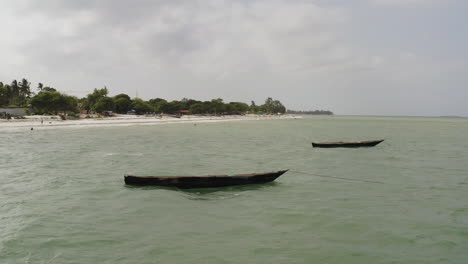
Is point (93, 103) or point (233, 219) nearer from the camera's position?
point (233, 219)

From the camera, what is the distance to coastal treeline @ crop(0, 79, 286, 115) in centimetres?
8581

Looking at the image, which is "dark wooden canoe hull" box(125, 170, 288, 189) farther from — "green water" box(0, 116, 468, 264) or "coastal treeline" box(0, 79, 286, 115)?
"coastal treeline" box(0, 79, 286, 115)

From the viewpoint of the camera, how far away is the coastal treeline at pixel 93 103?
85.8 metres

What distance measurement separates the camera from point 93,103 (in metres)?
118

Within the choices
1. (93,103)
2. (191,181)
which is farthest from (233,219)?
(93,103)

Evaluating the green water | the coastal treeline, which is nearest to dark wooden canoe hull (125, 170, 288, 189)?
the green water

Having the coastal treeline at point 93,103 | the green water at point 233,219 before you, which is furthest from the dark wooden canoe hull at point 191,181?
the coastal treeline at point 93,103

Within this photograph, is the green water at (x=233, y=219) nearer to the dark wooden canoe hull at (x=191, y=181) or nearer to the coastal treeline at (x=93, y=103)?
the dark wooden canoe hull at (x=191, y=181)

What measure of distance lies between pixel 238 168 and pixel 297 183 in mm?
6084

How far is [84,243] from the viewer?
9.45 m

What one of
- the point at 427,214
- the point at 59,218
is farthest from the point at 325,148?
the point at 59,218

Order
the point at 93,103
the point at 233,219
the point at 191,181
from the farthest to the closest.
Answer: the point at 93,103 < the point at 191,181 < the point at 233,219

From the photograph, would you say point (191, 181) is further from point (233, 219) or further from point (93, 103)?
point (93, 103)

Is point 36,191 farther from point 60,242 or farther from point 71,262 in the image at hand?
point 71,262
